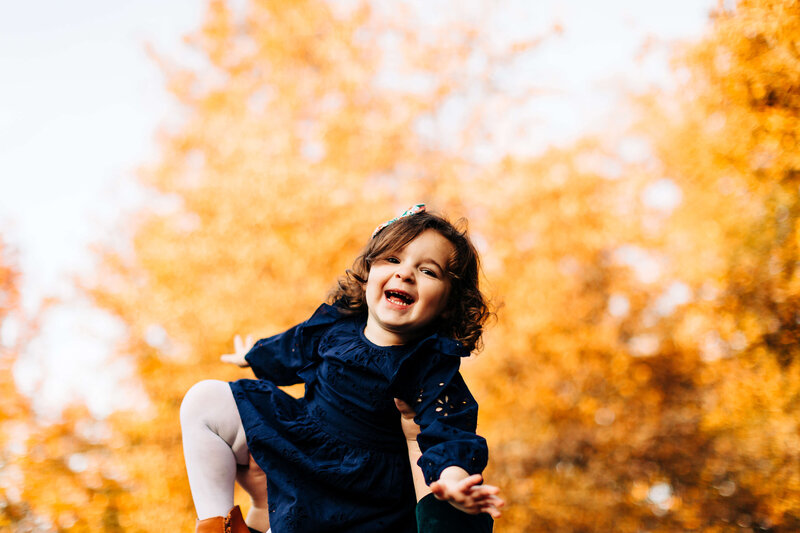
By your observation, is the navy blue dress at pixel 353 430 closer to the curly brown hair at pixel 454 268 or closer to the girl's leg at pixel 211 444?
the girl's leg at pixel 211 444

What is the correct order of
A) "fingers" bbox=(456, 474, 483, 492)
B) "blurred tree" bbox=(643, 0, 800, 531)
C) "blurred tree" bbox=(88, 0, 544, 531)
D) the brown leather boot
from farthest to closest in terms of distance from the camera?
"blurred tree" bbox=(88, 0, 544, 531) < "blurred tree" bbox=(643, 0, 800, 531) < the brown leather boot < "fingers" bbox=(456, 474, 483, 492)

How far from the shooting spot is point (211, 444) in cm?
137

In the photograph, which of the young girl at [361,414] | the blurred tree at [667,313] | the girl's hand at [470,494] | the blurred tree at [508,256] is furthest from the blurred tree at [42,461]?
the girl's hand at [470,494]

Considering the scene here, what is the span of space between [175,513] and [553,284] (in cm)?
359

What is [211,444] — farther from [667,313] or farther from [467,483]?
[667,313]

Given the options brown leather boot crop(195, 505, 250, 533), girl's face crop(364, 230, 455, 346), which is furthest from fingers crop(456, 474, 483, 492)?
brown leather boot crop(195, 505, 250, 533)

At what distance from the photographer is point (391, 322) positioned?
1440 millimetres

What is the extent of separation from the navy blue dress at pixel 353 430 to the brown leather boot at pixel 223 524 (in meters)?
0.08

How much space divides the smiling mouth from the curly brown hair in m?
0.11

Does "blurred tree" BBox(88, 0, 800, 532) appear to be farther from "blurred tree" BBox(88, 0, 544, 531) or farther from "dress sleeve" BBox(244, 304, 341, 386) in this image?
"dress sleeve" BBox(244, 304, 341, 386)

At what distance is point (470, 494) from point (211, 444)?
2.01 feet

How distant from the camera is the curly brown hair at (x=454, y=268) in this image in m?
1.53

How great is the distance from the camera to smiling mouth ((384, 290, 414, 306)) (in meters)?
1.45

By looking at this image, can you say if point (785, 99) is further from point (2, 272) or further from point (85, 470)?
point (2, 272)
